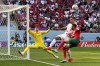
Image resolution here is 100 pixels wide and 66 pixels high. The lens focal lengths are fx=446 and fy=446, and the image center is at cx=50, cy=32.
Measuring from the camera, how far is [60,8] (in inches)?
1773

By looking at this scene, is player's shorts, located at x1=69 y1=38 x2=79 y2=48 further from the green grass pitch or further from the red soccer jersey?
the green grass pitch

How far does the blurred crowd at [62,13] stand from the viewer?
138ft

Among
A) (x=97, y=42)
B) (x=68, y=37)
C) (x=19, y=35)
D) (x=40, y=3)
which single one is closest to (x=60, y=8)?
(x=40, y=3)

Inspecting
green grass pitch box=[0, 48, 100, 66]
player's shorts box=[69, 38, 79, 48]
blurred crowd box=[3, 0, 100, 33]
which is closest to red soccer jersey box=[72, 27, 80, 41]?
player's shorts box=[69, 38, 79, 48]

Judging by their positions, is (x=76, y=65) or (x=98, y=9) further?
(x=98, y=9)

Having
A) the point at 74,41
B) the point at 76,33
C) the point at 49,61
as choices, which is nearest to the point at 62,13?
the point at 49,61

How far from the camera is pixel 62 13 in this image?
4406 cm

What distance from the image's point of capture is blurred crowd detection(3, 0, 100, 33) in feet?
138

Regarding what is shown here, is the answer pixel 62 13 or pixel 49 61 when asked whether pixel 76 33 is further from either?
pixel 62 13

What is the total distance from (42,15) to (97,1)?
6.75 meters

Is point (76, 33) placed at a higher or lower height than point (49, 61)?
higher

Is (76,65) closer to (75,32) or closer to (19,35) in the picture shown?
(75,32)

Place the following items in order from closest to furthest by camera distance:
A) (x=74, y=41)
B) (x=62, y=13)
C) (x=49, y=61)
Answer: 1. (x=74, y=41)
2. (x=49, y=61)
3. (x=62, y=13)

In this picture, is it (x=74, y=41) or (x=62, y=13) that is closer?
(x=74, y=41)
